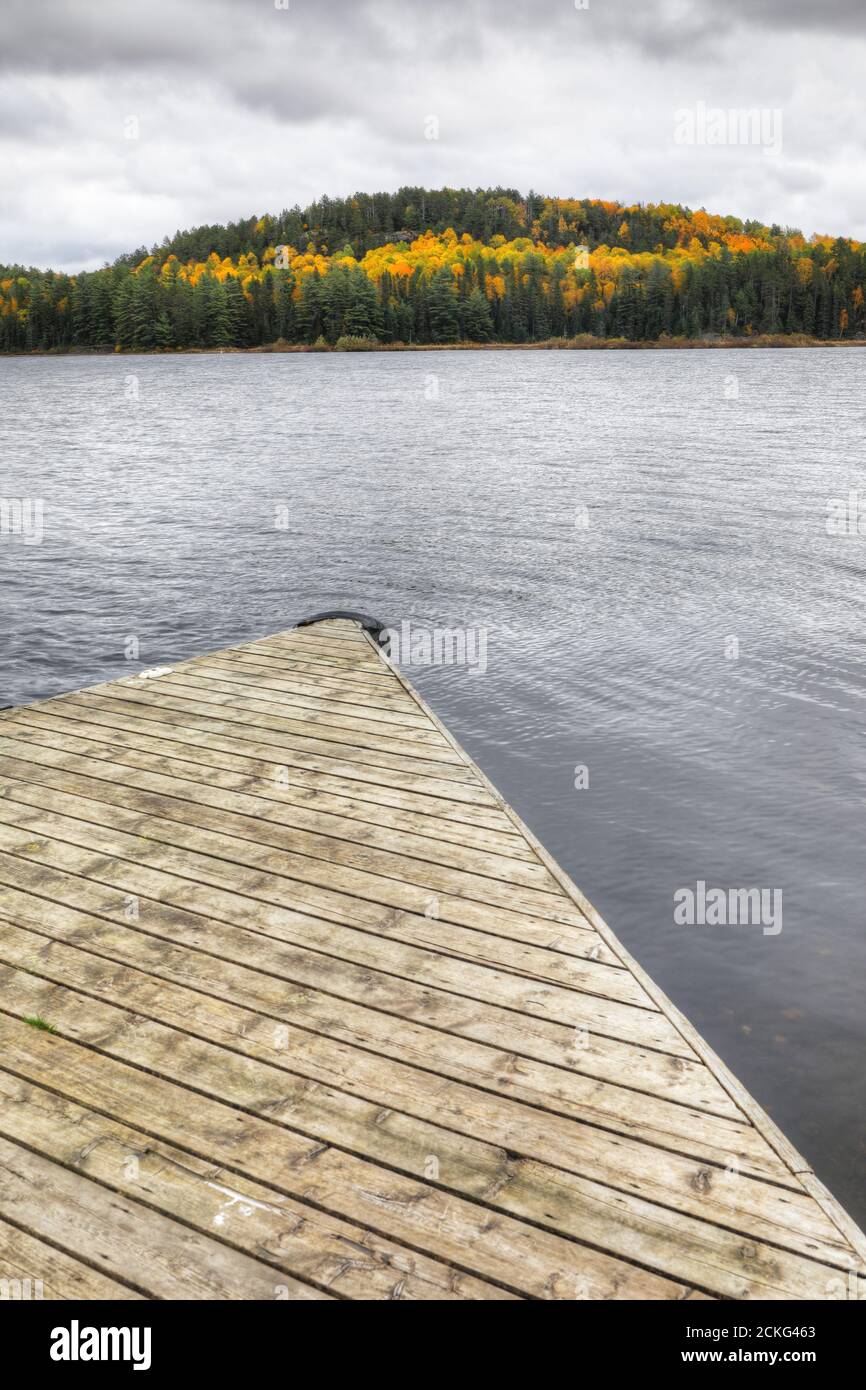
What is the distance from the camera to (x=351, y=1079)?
439cm

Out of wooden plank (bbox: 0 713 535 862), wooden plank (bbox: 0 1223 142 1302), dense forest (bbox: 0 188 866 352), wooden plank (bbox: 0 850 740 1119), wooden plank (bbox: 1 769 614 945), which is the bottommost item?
wooden plank (bbox: 0 1223 142 1302)

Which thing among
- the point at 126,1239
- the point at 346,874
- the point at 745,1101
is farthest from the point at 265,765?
the point at 745,1101

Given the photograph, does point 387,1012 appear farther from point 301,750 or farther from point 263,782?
point 301,750

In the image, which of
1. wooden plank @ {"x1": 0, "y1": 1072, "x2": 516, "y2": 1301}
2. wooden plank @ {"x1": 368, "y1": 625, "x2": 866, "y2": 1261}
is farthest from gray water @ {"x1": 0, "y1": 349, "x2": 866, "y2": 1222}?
wooden plank @ {"x1": 0, "y1": 1072, "x2": 516, "y2": 1301}

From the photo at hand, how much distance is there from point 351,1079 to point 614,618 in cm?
1221

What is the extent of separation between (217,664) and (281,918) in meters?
5.53

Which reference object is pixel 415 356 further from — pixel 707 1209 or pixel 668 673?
pixel 707 1209

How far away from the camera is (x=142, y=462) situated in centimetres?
3722

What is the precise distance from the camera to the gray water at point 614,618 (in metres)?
7.57

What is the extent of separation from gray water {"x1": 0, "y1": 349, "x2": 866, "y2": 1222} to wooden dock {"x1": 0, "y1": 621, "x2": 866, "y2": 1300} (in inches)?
71.6

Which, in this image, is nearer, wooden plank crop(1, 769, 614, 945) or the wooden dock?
the wooden dock

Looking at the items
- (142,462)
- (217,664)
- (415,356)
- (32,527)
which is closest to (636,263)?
(415,356)

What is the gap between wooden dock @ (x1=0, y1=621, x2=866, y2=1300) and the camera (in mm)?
3541

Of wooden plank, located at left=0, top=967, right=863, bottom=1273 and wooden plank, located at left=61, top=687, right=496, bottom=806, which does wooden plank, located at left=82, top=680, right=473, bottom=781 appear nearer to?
wooden plank, located at left=61, top=687, right=496, bottom=806
